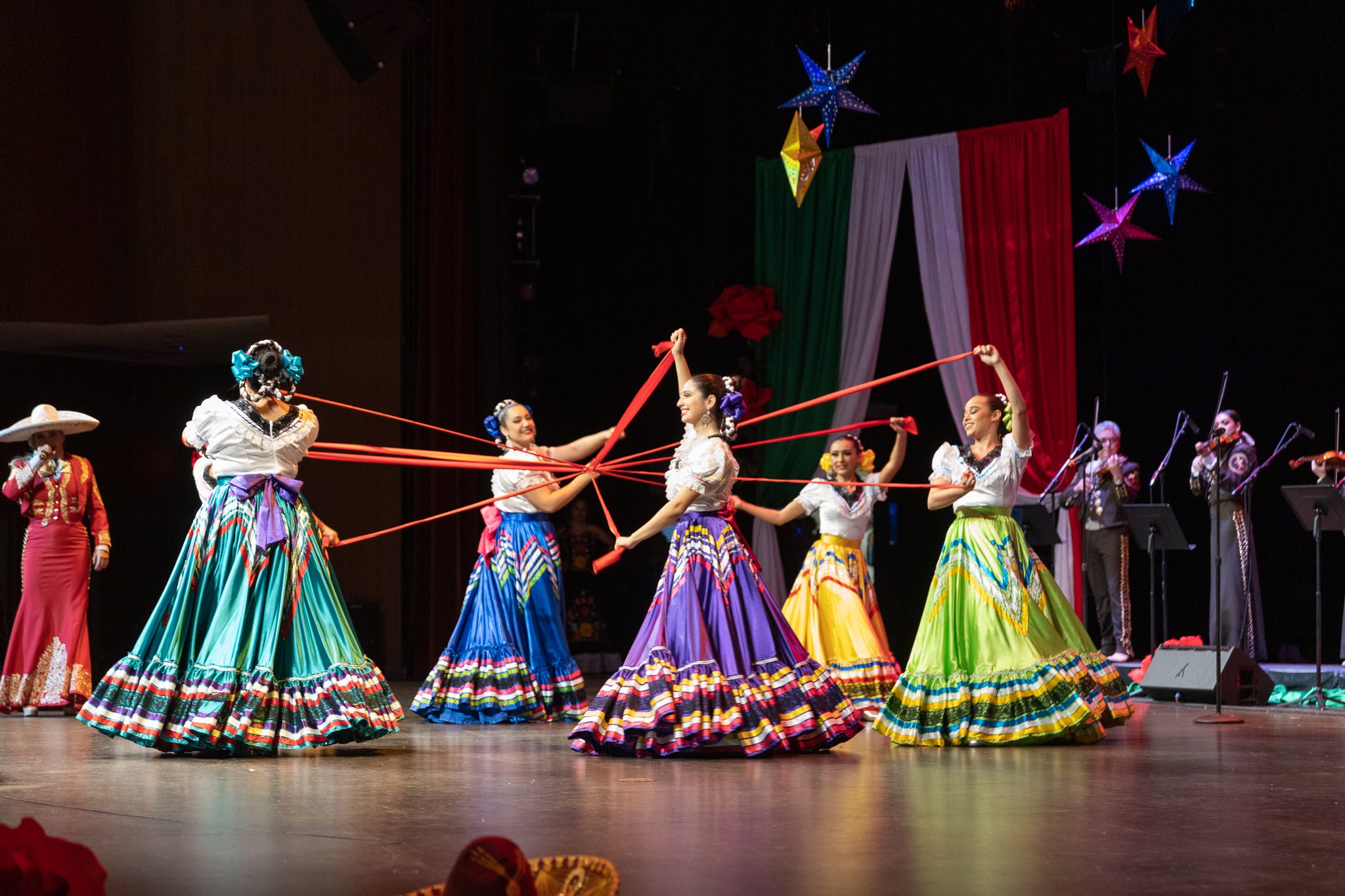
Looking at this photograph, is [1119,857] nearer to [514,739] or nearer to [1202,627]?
[514,739]

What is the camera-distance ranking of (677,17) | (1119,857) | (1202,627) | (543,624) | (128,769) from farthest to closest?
(677,17) < (1202,627) < (543,624) < (128,769) < (1119,857)

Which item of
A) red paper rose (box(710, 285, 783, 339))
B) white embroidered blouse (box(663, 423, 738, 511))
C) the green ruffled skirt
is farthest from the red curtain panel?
white embroidered blouse (box(663, 423, 738, 511))

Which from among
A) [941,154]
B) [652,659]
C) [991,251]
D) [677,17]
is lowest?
[652,659]

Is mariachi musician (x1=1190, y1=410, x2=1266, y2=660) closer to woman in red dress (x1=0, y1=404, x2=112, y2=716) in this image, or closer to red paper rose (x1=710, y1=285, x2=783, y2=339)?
red paper rose (x1=710, y1=285, x2=783, y2=339)

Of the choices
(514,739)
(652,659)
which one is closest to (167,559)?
(514,739)

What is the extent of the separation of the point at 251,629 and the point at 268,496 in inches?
20.3

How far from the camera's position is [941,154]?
10.4m

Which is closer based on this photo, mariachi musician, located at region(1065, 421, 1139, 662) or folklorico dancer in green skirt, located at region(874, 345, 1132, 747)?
folklorico dancer in green skirt, located at region(874, 345, 1132, 747)

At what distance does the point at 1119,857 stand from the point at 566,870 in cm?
193

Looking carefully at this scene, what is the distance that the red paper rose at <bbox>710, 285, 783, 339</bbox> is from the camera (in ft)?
35.0

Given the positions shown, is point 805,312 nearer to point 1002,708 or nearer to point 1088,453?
point 1088,453

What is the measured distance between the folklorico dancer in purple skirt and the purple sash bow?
1280 millimetres

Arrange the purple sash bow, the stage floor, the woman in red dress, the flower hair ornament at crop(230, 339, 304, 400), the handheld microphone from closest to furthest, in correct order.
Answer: the stage floor
the purple sash bow
the flower hair ornament at crop(230, 339, 304, 400)
the woman in red dress
the handheld microphone

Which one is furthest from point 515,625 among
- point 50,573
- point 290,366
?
point 50,573
